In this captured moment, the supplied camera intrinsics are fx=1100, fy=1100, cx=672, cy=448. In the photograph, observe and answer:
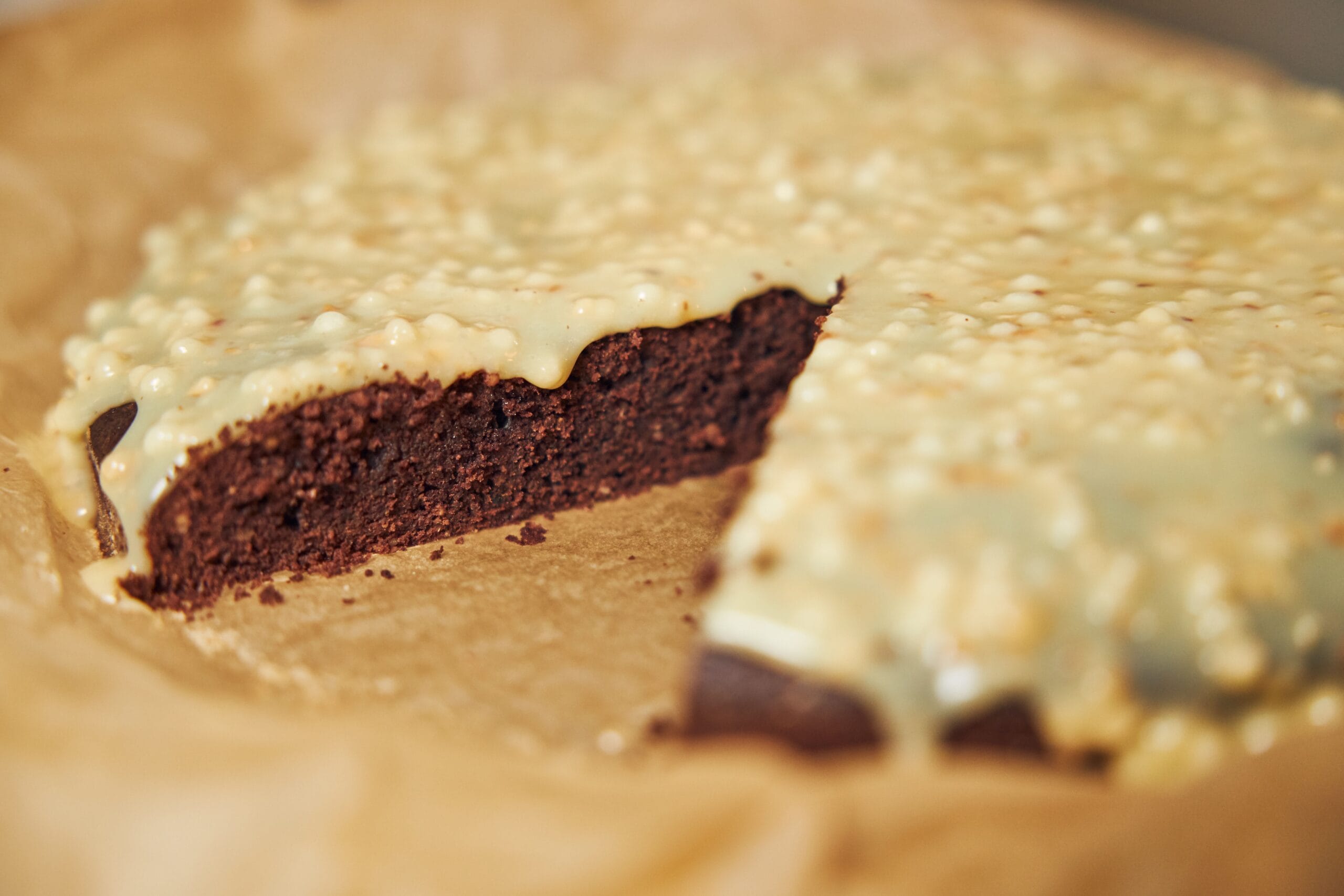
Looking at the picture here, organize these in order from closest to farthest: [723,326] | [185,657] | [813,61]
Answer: [185,657], [723,326], [813,61]

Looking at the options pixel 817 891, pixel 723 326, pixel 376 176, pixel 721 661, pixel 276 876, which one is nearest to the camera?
pixel 817 891

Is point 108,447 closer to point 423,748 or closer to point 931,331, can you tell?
point 423,748

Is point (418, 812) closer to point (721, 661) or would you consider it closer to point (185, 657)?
point (721, 661)

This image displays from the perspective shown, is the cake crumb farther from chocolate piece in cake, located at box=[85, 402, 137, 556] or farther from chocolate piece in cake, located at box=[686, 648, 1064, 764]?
chocolate piece in cake, located at box=[686, 648, 1064, 764]

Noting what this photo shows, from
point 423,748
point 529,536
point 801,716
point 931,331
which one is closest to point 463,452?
point 529,536

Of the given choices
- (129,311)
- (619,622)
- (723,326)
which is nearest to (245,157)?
(129,311)

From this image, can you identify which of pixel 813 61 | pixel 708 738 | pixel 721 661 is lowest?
pixel 708 738
